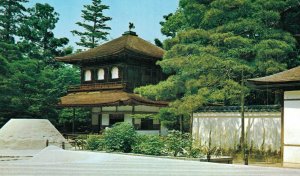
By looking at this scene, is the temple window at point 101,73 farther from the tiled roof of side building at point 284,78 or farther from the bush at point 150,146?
→ the tiled roof of side building at point 284,78

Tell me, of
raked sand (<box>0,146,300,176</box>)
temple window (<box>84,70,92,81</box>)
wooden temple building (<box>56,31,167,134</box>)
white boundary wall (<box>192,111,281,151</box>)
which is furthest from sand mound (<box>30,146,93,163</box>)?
temple window (<box>84,70,92,81</box>)

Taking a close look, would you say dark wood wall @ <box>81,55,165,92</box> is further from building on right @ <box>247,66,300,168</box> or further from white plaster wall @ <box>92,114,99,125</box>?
building on right @ <box>247,66,300,168</box>

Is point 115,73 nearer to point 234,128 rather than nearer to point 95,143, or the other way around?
point 95,143

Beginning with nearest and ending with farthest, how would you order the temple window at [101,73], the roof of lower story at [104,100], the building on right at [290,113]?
the building on right at [290,113] < the roof of lower story at [104,100] < the temple window at [101,73]

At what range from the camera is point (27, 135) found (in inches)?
1049

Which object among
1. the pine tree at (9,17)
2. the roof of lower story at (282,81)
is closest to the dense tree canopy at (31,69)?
the pine tree at (9,17)

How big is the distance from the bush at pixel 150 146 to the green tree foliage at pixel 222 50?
10.3ft

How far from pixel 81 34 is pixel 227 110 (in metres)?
40.8

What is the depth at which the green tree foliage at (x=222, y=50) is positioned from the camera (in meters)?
21.4

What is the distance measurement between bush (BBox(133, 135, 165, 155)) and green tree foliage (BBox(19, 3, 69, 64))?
1231 inches

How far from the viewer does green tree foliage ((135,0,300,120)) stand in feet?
70.3

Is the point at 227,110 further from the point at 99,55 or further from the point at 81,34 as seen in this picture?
the point at 81,34

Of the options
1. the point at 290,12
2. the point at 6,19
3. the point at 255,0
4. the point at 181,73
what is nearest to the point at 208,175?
the point at 181,73

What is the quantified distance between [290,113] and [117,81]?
19.5 metres
